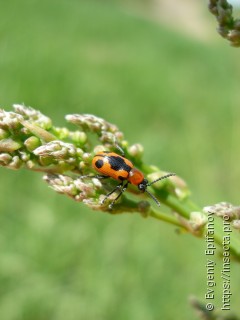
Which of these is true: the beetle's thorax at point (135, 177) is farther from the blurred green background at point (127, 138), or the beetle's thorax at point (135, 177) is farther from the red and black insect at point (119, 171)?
the blurred green background at point (127, 138)

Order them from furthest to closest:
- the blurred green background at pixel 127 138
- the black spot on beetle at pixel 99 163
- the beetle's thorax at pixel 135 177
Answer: the blurred green background at pixel 127 138 → the beetle's thorax at pixel 135 177 → the black spot on beetle at pixel 99 163

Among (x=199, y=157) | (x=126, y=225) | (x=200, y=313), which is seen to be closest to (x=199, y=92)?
(x=199, y=157)

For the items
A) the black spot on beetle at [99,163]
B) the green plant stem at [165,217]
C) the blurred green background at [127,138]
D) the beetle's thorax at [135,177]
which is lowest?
the green plant stem at [165,217]

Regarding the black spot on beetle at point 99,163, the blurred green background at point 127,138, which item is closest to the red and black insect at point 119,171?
the black spot on beetle at point 99,163

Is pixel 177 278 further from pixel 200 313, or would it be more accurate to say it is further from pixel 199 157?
pixel 199 157

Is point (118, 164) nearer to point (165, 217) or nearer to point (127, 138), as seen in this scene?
point (165, 217)
